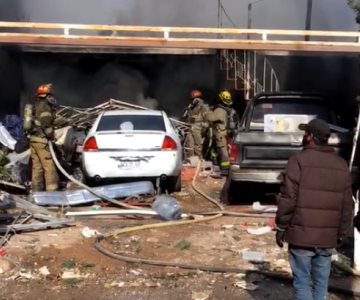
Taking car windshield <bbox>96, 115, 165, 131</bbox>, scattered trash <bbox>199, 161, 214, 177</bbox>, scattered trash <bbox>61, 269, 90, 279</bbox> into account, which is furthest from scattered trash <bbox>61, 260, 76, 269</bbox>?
scattered trash <bbox>199, 161, 214, 177</bbox>

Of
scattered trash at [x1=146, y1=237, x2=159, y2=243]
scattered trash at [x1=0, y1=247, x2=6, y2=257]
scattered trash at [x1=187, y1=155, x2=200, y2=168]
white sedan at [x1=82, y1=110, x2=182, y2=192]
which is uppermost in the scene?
white sedan at [x1=82, y1=110, x2=182, y2=192]

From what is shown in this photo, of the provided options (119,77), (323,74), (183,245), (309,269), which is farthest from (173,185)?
(323,74)

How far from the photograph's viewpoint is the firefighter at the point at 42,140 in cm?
1034

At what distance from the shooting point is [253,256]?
667cm

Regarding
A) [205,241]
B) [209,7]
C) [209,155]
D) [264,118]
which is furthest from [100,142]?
[209,7]

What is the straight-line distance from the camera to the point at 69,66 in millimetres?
19625

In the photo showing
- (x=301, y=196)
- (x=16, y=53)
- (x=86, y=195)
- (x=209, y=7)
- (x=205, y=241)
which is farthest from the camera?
(x=209, y=7)

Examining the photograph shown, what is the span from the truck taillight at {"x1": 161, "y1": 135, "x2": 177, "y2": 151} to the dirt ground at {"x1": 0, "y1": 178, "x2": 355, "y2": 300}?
2.23 m

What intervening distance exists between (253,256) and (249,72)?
12.7 meters

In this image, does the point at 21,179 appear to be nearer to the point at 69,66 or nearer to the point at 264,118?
the point at 264,118

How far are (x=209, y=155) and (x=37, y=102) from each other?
18.0 ft

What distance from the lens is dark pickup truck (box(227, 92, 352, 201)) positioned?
30.3ft

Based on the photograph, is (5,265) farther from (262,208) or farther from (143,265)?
(262,208)

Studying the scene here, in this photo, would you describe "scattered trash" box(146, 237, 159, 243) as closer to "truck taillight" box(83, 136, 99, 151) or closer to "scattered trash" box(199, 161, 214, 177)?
"truck taillight" box(83, 136, 99, 151)
